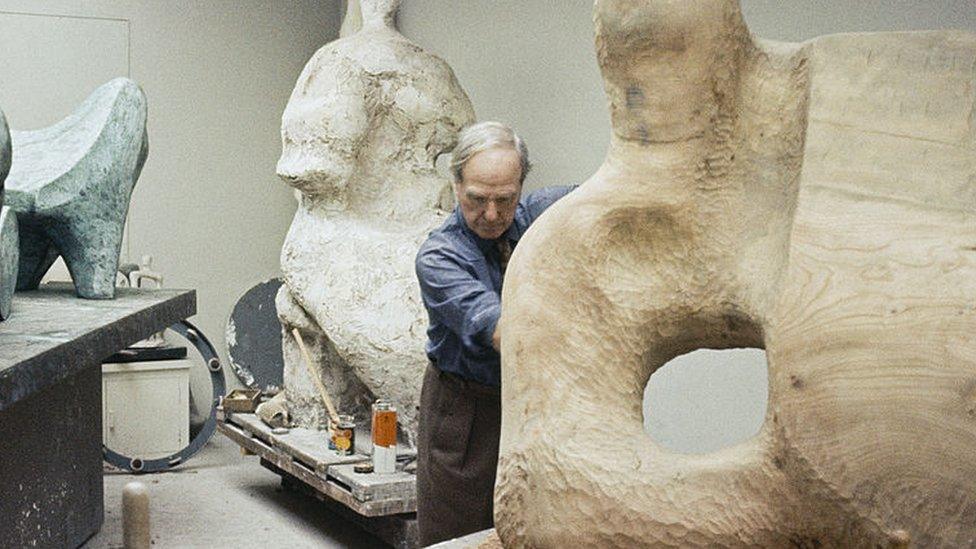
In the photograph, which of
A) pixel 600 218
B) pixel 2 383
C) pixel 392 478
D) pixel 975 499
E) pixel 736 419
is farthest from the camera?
pixel 392 478

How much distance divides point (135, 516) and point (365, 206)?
3236mm

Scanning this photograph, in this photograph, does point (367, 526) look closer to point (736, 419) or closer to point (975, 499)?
point (736, 419)

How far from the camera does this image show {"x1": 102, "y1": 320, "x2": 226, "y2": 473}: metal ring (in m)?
5.20

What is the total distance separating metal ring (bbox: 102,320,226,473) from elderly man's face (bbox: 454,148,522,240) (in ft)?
9.89

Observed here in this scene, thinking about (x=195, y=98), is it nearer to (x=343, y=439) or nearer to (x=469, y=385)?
(x=343, y=439)

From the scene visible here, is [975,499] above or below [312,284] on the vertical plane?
above

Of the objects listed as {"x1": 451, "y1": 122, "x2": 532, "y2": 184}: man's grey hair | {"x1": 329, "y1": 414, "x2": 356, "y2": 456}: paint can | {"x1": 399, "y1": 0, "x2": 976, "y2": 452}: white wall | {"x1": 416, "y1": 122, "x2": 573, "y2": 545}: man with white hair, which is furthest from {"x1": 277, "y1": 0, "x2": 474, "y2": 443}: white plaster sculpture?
{"x1": 451, "y1": 122, "x2": 532, "y2": 184}: man's grey hair

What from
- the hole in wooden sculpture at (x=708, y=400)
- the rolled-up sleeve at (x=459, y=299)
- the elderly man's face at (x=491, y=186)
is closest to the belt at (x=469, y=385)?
the rolled-up sleeve at (x=459, y=299)

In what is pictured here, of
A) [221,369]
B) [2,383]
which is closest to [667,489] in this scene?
[2,383]

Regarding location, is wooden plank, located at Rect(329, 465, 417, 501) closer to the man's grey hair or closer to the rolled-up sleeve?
the rolled-up sleeve

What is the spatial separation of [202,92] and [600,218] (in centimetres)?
479

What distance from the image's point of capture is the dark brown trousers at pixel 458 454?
9.01 feet

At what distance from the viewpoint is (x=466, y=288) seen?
246 centimetres

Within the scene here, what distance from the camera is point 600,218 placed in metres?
1.47
